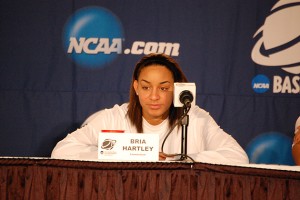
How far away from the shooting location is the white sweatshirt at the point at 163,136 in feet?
7.20

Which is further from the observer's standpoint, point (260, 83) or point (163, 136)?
point (260, 83)

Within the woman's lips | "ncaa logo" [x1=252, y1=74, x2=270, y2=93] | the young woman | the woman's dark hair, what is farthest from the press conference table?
"ncaa logo" [x1=252, y1=74, x2=270, y2=93]

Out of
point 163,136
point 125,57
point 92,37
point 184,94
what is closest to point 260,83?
point 125,57

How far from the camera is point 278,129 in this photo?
3330 millimetres

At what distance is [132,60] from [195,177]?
189 cm

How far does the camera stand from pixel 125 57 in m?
3.28

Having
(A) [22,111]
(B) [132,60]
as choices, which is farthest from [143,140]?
(A) [22,111]

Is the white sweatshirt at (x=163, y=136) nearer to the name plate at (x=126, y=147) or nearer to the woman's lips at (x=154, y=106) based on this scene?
the woman's lips at (x=154, y=106)

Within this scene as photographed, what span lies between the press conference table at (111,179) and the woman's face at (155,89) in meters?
0.80

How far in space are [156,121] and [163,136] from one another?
0.11 metres

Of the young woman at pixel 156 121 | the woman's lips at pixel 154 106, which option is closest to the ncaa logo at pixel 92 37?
the young woman at pixel 156 121

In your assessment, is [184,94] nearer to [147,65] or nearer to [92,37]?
[147,65]

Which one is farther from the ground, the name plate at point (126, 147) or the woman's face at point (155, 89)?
the woman's face at point (155, 89)

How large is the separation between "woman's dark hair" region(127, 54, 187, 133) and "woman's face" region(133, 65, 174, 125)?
0.04 metres
